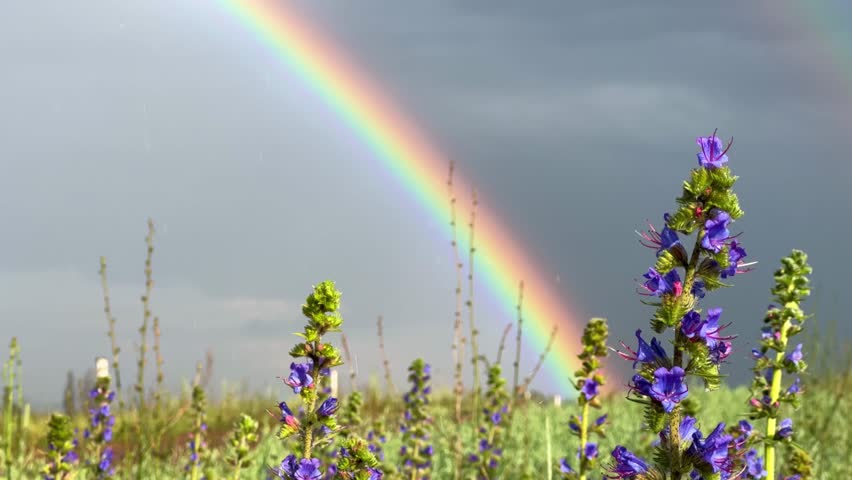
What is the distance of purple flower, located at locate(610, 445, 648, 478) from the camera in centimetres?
255

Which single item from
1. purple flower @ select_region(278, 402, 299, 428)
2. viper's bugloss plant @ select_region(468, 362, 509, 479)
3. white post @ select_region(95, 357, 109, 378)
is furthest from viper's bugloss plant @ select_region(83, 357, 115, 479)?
purple flower @ select_region(278, 402, 299, 428)

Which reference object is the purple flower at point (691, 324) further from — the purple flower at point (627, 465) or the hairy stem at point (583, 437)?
the hairy stem at point (583, 437)

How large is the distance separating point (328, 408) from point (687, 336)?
49.5 inches

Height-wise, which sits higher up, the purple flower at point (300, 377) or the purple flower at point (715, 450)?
the purple flower at point (300, 377)

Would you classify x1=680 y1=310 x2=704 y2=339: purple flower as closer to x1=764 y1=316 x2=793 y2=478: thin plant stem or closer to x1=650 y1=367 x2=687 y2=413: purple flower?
x1=650 y1=367 x2=687 y2=413: purple flower

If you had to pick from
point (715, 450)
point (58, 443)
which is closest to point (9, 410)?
point (58, 443)

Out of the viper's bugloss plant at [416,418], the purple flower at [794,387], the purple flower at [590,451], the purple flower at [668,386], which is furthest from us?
the viper's bugloss plant at [416,418]

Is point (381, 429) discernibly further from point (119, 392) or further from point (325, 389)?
point (119, 392)

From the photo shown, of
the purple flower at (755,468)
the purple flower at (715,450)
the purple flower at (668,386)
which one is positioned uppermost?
the purple flower at (668,386)

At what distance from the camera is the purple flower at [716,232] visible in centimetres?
266

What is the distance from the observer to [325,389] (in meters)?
9.64

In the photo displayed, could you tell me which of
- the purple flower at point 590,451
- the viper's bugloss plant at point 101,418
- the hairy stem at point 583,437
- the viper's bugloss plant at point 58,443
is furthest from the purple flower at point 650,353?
the viper's bugloss plant at point 101,418

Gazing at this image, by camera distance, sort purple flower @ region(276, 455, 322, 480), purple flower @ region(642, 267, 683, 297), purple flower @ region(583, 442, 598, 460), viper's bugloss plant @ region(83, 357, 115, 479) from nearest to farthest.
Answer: purple flower @ region(642, 267, 683, 297) < purple flower @ region(276, 455, 322, 480) < purple flower @ region(583, 442, 598, 460) < viper's bugloss plant @ region(83, 357, 115, 479)

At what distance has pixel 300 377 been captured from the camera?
10.5 feet
